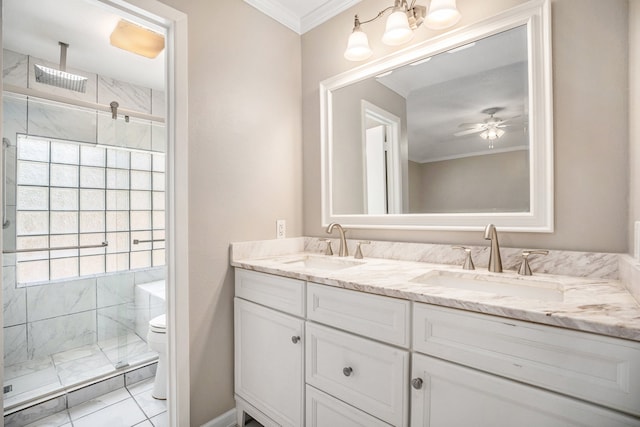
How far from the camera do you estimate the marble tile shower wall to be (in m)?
2.15

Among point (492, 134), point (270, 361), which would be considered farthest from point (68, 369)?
point (492, 134)

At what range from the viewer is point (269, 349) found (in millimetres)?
1432

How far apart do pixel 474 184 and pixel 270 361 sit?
4.14 feet

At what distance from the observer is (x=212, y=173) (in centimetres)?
158

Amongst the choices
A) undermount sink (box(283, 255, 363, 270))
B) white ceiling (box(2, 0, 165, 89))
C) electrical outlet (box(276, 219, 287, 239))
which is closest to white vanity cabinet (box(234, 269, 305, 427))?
undermount sink (box(283, 255, 363, 270))

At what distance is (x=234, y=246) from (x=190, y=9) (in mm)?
1212

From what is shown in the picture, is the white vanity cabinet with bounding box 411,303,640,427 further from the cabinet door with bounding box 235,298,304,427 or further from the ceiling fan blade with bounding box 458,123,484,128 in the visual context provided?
the ceiling fan blade with bounding box 458,123,484,128

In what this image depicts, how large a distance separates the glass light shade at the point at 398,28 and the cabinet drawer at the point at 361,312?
A: 120cm

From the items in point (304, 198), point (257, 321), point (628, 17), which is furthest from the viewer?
point (304, 198)

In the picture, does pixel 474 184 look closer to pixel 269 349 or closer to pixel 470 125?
pixel 470 125

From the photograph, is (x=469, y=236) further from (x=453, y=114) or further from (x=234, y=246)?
(x=234, y=246)

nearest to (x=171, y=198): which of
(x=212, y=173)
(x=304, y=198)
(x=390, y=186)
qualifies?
(x=212, y=173)

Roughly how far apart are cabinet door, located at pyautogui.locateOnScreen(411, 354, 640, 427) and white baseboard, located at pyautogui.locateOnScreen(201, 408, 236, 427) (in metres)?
1.08

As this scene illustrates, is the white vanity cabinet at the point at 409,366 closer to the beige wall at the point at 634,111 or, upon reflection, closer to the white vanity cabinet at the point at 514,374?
the white vanity cabinet at the point at 514,374
